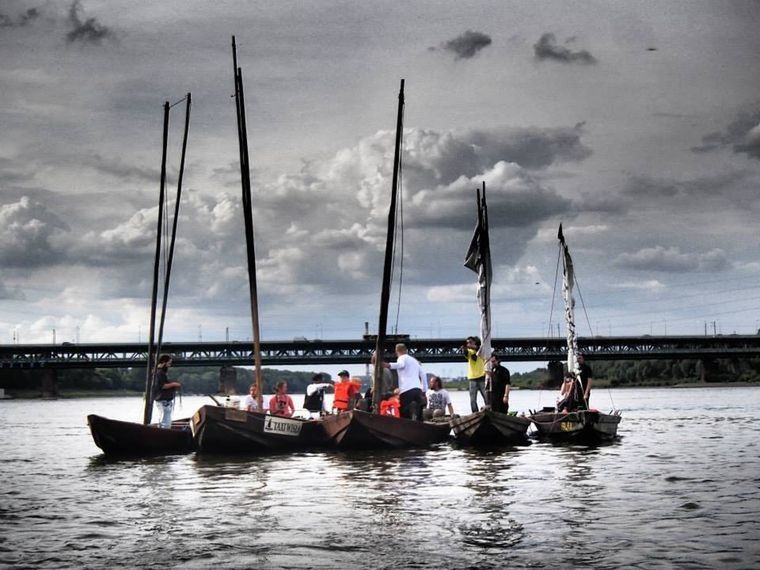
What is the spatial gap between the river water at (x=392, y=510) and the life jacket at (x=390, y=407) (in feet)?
7.47

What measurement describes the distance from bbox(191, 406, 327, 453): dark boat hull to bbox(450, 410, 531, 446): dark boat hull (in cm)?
410

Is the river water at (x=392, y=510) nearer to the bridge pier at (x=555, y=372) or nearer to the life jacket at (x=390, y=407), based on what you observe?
the life jacket at (x=390, y=407)

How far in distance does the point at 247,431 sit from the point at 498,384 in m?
7.45

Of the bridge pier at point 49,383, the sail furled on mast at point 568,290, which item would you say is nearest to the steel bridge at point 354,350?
the bridge pier at point 49,383

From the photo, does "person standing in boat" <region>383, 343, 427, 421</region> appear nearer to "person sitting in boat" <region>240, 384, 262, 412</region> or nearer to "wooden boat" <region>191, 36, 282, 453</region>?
"wooden boat" <region>191, 36, 282, 453</region>

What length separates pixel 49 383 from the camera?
14525 cm

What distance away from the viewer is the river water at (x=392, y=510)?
12.1 m

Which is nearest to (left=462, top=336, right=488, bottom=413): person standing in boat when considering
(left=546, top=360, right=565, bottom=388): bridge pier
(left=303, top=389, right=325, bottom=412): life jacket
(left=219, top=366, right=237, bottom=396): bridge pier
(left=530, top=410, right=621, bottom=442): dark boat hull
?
(left=530, top=410, right=621, bottom=442): dark boat hull

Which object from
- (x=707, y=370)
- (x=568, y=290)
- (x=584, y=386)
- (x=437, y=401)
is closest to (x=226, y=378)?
(x=707, y=370)

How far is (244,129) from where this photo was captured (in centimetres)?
3084

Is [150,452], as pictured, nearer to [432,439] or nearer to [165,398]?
[165,398]

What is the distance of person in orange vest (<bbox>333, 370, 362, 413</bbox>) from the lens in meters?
29.6

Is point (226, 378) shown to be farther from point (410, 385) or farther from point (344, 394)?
point (410, 385)

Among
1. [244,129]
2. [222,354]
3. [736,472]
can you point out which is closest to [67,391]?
[222,354]
